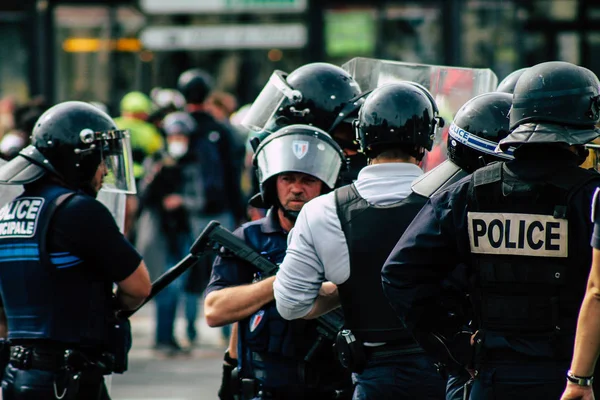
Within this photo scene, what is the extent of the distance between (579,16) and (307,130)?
8707mm

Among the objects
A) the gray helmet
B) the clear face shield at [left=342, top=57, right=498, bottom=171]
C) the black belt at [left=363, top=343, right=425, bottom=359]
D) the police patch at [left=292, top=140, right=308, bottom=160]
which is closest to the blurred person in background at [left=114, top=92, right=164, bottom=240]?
the clear face shield at [left=342, top=57, right=498, bottom=171]

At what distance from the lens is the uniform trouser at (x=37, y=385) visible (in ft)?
14.6

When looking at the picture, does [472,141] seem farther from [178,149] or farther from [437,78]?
[178,149]

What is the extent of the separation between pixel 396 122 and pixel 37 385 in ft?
5.50

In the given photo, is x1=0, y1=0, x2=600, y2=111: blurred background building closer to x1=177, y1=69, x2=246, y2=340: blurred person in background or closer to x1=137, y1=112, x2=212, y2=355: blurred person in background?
x1=177, y1=69, x2=246, y2=340: blurred person in background

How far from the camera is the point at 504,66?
12328mm

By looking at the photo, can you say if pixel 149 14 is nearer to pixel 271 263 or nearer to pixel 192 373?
pixel 192 373

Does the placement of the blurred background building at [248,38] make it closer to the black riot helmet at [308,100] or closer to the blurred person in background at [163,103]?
the blurred person in background at [163,103]

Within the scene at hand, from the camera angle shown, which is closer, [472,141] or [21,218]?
[472,141]

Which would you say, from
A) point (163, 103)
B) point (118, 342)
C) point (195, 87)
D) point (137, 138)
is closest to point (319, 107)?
point (118, 342)

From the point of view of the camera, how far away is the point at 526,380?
3283 millimetres

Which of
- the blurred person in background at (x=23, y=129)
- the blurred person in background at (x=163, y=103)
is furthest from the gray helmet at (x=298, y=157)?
the blurred person in background at (x=163, y=103)

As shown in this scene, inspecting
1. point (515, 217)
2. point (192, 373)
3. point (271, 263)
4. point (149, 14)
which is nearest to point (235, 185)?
point (192, 373)

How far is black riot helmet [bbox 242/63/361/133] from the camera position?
4.94 metres
